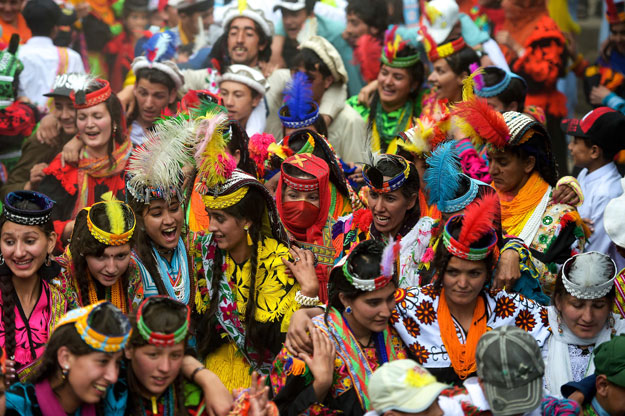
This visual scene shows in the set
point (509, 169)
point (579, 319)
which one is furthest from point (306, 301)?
point (509, 169)

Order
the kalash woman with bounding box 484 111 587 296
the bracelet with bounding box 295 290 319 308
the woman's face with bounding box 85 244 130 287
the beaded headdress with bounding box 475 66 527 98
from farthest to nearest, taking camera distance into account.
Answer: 1. the beaded headdress with bounding box 475 66 527 98
2. the kalash woman with bounding box 484 111 587 296
3. the bracelet with bounding box 295 290 319 308
4. the woman's face with bounding box 85 244 130 287

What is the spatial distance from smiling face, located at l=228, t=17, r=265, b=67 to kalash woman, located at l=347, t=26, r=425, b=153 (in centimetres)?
150

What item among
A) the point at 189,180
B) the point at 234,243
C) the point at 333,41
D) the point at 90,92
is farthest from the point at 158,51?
the point at 234,243

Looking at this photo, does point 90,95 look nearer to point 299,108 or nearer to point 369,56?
point 299,108

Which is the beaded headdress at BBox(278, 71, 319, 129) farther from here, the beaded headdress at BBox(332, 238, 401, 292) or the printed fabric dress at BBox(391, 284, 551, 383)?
the beaded headdress at BBox(332, 238, 401, 292)

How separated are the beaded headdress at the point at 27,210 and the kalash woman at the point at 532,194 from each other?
2.85 metres

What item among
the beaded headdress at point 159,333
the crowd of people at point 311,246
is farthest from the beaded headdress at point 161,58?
the beaded headdress at point 159,333

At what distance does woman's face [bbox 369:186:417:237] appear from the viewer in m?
5.60

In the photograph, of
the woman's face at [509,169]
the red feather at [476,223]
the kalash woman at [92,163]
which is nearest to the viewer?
the red feather at [476,223]

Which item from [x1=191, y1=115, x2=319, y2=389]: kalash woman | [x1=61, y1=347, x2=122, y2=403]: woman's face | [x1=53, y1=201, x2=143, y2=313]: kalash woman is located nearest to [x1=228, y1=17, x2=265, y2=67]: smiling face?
[x1=191, y1=115, x2=319, y2=389]: kalash woman

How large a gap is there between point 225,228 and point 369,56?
405 centimetres

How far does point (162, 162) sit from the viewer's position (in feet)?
16.9

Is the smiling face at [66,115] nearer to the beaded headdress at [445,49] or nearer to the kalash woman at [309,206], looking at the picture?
the kalash woman at [309,206]

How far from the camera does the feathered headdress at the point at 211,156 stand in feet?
16.9
